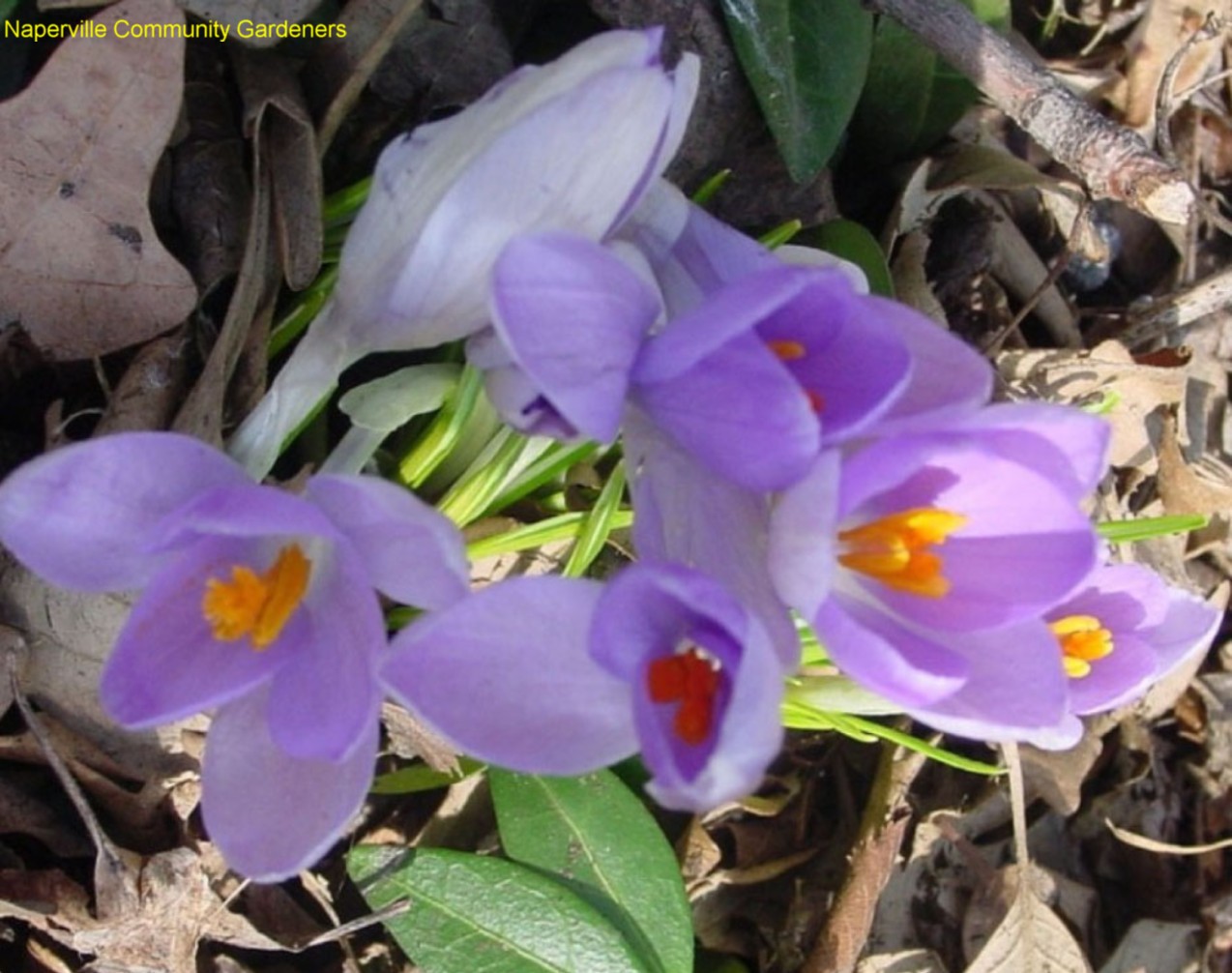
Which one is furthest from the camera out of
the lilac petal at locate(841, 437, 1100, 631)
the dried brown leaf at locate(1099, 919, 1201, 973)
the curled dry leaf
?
the dried brown leaf at locate(1099, 919, 1201, 973)

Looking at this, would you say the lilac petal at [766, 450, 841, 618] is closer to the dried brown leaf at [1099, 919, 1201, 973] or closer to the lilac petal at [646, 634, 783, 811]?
the lilac petal at [646, 634, 783, 811]

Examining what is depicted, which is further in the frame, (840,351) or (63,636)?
(63,636)

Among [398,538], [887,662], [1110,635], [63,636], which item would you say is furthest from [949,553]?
[63,636]

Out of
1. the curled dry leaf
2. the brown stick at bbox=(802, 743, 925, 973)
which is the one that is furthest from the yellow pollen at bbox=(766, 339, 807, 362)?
the brown stick at bbox=(802, 743, 925, 973)

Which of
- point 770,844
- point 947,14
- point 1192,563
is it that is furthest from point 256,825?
point 1192,563

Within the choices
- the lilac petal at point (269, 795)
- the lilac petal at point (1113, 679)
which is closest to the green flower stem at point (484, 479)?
the lilac petal at point (269, 795)

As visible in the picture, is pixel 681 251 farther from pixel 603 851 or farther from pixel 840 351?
pixel 603 851

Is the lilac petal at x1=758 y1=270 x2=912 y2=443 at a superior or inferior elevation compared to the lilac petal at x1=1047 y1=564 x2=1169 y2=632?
superior
